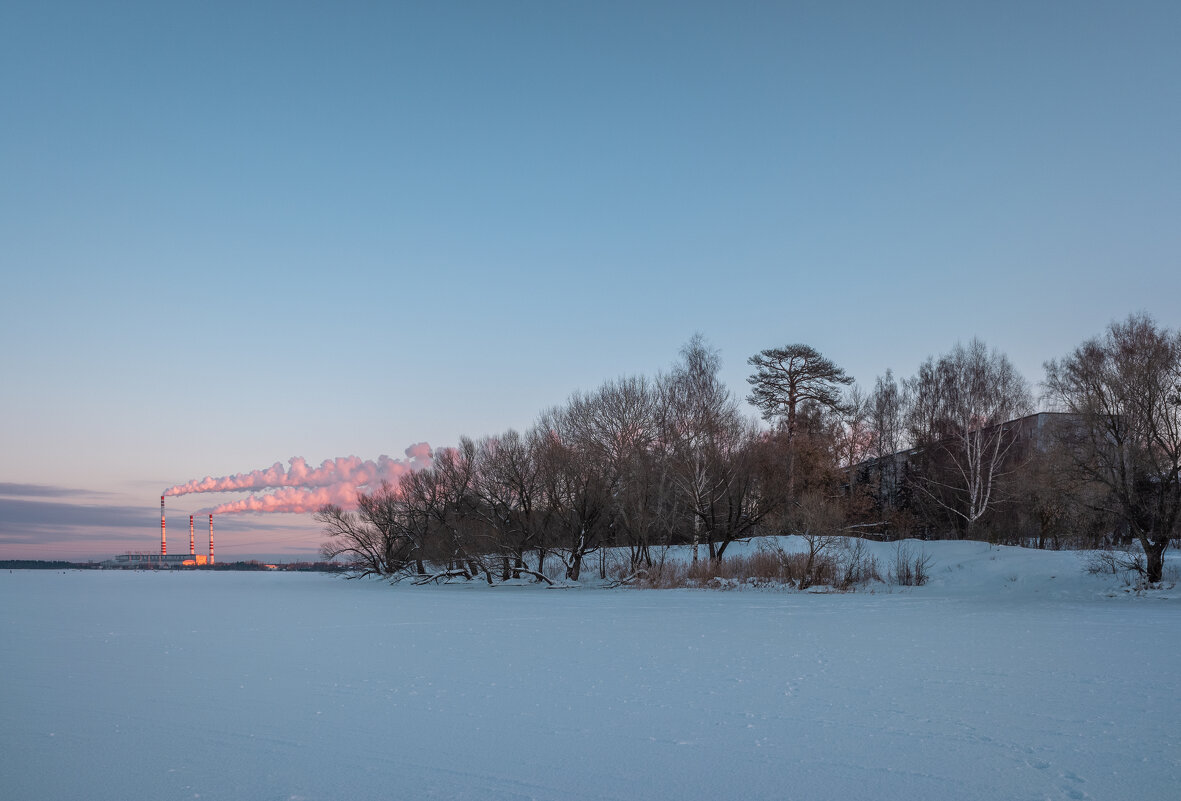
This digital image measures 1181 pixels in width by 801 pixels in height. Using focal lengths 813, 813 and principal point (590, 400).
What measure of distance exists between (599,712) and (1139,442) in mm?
22706

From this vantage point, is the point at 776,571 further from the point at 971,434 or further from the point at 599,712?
the point at 599,712

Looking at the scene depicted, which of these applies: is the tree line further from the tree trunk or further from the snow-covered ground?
the snow-covered ground

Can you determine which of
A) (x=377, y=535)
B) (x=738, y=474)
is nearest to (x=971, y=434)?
(x=738, y=474)

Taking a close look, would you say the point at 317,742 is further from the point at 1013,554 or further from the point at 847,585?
the point at 1013,554

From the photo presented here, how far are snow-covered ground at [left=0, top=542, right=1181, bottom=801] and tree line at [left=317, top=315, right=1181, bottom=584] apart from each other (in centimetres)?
1727

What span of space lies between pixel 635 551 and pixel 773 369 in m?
14.2

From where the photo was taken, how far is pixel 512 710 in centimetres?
701

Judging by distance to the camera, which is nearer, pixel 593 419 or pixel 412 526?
pixel 593 419

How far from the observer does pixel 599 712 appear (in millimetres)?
6906

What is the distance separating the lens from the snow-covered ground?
485cm

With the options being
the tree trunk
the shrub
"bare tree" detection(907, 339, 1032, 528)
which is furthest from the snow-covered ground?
"bare tree" detection(907, 339, 1032, 528)

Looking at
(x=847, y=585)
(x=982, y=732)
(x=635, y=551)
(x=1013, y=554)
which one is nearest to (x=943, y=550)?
(x=1013, y=554)

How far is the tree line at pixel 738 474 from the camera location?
34781mm

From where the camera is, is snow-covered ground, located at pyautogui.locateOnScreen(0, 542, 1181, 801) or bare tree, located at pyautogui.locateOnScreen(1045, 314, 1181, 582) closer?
snow-covered ground, located at pyautogui.locateOnScreen(0, 542, 1181, 801)
